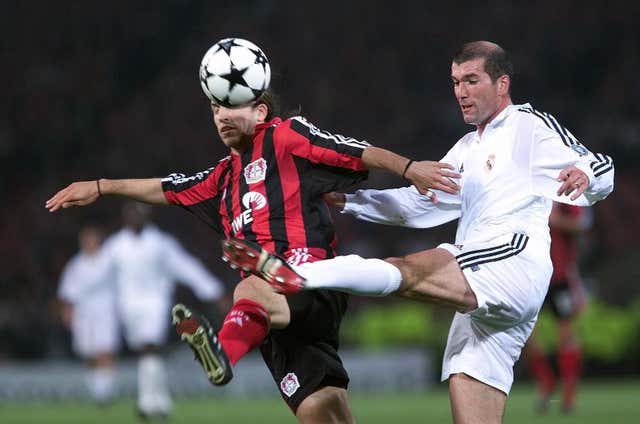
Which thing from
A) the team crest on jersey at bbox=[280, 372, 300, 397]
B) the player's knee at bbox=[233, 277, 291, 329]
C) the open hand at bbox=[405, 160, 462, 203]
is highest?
the open hand at bbox=[405, 160, 462, 203]

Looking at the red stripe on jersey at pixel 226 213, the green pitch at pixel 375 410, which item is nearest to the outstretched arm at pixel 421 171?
the red stripe on jersey at pixel 226 213

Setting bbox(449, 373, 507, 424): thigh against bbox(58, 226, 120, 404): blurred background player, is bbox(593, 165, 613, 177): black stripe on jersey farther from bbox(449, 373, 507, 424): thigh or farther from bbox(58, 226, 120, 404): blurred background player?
bbox(58, 226, 120, 404): blurred background player

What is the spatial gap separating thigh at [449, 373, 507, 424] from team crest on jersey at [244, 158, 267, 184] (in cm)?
133

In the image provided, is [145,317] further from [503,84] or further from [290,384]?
[503,84]

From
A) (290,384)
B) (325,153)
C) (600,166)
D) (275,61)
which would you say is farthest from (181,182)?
(275,61)

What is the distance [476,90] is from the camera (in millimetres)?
5566

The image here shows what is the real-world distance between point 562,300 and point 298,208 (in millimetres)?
6845

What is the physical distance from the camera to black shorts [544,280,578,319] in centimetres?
1163

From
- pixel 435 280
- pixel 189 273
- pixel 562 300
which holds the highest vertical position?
pixel 435 280

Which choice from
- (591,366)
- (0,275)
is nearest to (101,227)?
(0,275)

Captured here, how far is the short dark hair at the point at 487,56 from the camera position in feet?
18.3

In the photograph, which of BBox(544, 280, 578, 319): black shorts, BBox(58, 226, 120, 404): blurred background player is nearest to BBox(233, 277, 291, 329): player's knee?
BBox(544, 280, 578, 319): black shorts

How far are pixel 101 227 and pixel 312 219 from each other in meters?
14.6

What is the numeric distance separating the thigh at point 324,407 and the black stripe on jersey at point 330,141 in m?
1.08
